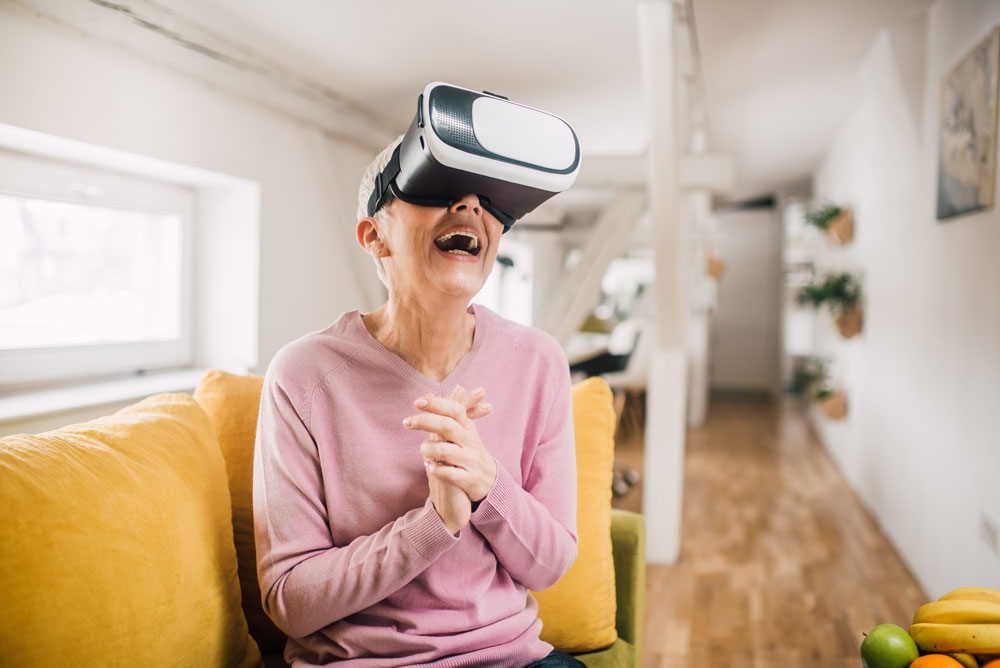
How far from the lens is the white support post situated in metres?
2.46

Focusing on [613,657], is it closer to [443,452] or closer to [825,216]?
[443,452]

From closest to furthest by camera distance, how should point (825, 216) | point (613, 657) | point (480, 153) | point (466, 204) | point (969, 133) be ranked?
point (480, 153), point (466, 204), point (613, 657), point (969, 133), point (825, 216)

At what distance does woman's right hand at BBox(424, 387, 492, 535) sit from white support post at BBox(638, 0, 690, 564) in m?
1.78

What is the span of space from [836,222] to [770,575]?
8.70 ft

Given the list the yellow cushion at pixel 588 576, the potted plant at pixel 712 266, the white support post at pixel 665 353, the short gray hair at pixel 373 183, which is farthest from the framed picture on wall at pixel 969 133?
the potted plant at pixel 712 266

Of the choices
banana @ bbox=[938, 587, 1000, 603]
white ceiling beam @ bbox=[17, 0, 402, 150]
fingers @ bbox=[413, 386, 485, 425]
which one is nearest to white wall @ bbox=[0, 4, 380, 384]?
white ceiling beam @ bbox=[17, 0, 402, 150]

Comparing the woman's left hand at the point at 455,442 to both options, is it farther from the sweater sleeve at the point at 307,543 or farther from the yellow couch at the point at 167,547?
Result: the yellow couch at the point at 167,547

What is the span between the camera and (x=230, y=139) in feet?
7.94

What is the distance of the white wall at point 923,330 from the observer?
87.7 inches

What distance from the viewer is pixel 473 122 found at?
79 centimetres

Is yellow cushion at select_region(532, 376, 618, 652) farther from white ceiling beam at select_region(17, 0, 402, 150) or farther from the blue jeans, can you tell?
white ceiling beam at select_region(17, 0, 402, 150)

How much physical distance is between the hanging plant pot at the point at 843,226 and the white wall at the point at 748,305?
157 inches

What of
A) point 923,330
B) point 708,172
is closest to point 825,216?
point 923,330

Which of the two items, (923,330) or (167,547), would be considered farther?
(923,330)
